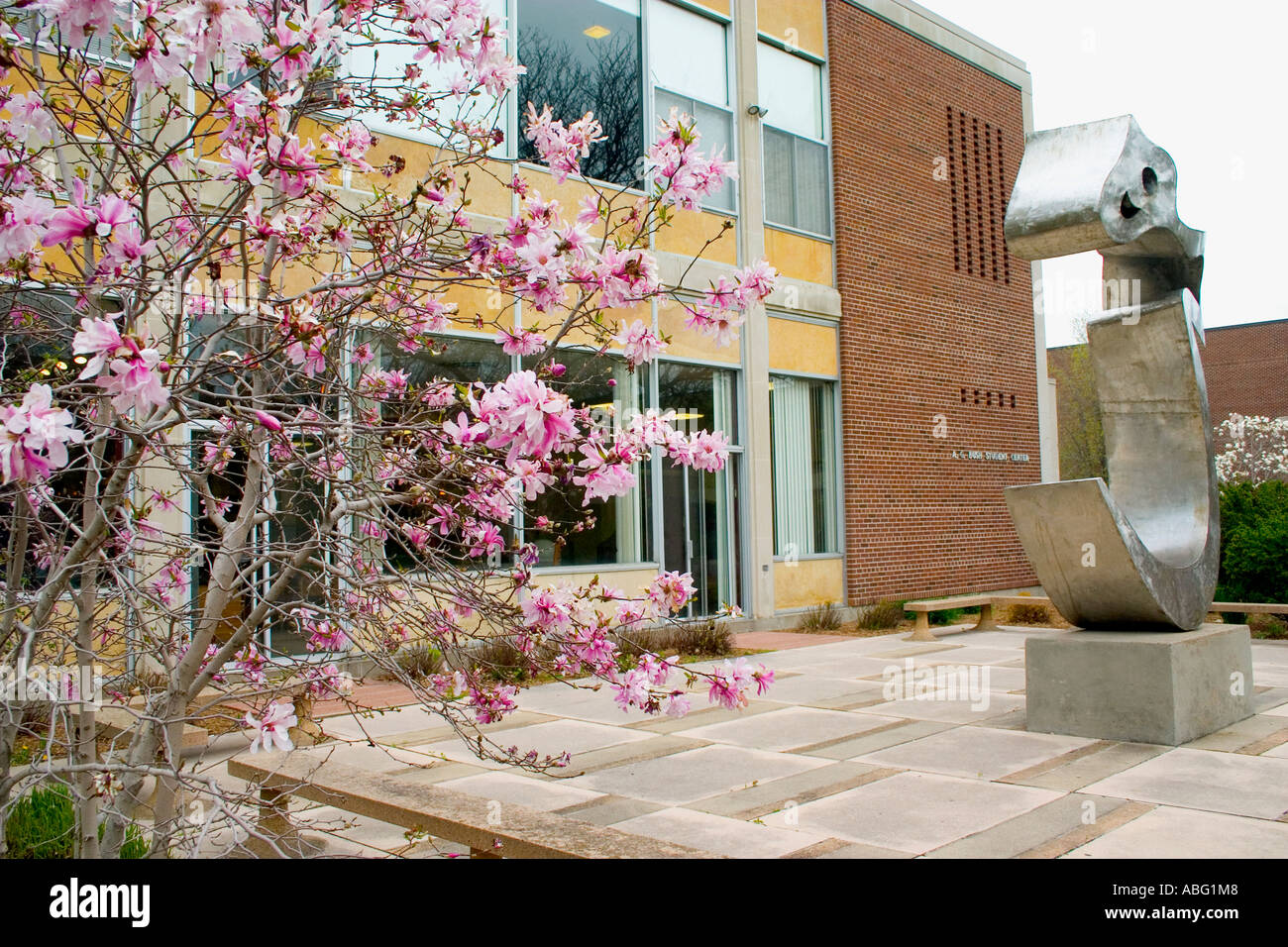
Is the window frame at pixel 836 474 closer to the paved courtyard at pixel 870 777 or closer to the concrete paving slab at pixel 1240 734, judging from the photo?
the paved courtyard at pixel 870 777

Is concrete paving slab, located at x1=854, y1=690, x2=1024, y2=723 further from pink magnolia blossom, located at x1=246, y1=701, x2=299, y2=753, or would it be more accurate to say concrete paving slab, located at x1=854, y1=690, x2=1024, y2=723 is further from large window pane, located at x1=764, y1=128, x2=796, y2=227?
large window pane, located at x1=764, y1=128, x2=796, y2=227

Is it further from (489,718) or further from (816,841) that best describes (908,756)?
(489,718)

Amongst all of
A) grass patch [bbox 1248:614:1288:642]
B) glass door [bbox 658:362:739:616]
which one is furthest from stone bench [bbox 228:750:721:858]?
grass patch [bbox 1248:614:1288:642]

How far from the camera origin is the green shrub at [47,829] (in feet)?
13.6

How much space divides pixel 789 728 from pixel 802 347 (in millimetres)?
8021

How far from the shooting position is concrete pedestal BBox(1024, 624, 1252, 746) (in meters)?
6.80

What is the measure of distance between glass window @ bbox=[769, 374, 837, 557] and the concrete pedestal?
7.26m

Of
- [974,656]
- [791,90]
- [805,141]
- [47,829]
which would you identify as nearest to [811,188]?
[805,141]

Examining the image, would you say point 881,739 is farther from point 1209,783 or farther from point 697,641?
point 697,641

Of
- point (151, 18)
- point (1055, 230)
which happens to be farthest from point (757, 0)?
point (151, 18)

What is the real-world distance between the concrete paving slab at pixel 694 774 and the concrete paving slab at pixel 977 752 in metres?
0.55

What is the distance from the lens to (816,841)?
4895mm

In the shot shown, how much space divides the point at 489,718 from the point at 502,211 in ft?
28.7

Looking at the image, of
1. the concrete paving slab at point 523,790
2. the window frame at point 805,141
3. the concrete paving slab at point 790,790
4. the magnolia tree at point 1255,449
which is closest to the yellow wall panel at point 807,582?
the window frame at point 805,141
